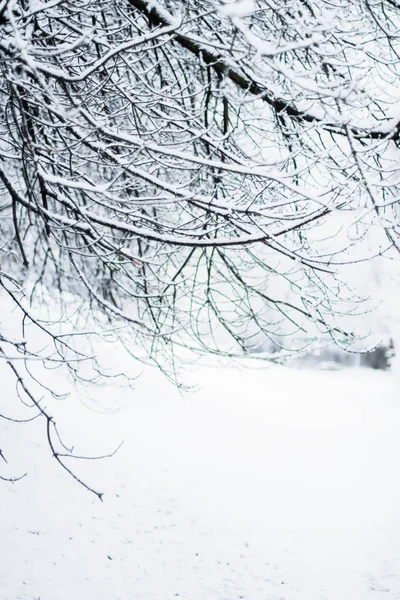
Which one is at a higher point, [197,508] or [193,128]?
[193,128]

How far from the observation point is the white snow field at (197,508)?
18.0 ft

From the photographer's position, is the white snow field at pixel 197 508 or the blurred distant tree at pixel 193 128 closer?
the blurred distant tree at pixel 193 128

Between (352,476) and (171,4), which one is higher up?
(171,4)

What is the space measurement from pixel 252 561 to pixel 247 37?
5.42 metres

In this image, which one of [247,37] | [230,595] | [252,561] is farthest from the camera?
[252,561]

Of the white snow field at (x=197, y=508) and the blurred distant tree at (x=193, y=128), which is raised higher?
the blurred distant tree at (x=193, y=128)

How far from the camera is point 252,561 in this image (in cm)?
602

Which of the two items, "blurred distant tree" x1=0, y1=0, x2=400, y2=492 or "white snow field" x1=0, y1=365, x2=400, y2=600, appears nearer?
"blurred distant tree" x1=0, y1=0, x2=400, y2=492

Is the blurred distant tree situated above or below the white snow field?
above

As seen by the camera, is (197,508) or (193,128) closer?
(193,128)

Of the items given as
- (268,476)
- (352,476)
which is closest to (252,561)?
(268,476)

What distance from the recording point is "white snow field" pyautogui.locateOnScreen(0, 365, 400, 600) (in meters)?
5.48

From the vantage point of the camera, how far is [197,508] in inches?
278

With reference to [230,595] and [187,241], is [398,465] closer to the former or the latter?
[230,595]
